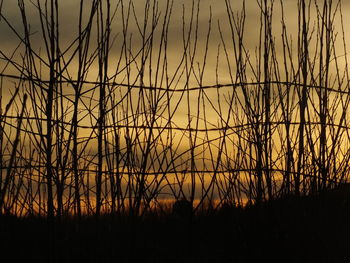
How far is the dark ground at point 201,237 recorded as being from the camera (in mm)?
1625

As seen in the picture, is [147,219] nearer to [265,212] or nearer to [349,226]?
[265,212]

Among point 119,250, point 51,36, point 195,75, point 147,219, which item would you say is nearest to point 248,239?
point 147,219

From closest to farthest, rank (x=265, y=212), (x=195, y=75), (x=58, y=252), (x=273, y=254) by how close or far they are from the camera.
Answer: (x=58, y=252), (x=273, y=254), (x=265, y=212), (x=195, y=75)

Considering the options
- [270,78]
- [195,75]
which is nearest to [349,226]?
[270,78]

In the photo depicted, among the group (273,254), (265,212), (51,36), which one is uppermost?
(51,36)

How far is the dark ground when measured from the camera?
5.33 ft

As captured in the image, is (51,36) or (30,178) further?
(30,178)

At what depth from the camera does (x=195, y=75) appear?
2361 millimetres

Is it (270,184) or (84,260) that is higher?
(270,184)

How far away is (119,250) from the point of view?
1.63 m

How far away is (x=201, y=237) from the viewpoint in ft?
7.23

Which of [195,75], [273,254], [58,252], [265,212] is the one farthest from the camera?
[195,75]

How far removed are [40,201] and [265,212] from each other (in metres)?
0.83

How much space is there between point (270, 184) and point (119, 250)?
67 centimetres
